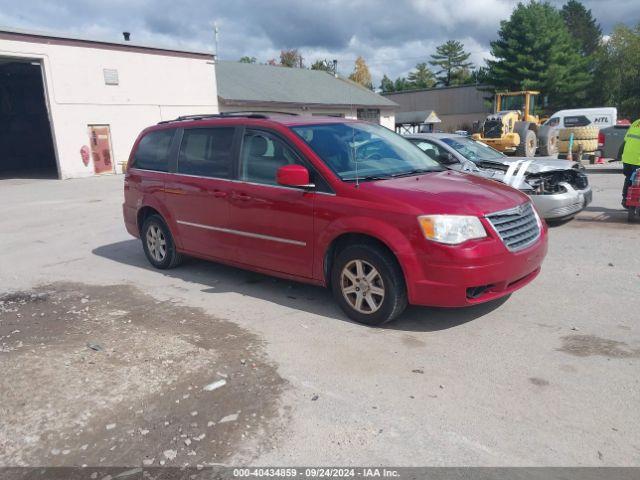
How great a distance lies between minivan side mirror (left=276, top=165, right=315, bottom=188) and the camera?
15.2ft

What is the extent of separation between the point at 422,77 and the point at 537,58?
172 ft

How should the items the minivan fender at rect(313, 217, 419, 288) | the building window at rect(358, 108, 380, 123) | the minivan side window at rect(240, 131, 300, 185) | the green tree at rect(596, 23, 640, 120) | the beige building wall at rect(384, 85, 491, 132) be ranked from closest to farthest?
the minivan fender at rect(313, 217, 419, 288), the minivan side window at rect(240, 131, 300, 185), the building window at rect(358, 108, 380, 123), the green tree at rect(596, 23, 640, 120), the beige building wall at rect(384, 85, 491, 132)

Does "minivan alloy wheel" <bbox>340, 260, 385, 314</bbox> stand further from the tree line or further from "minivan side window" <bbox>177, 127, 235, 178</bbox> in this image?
the tree line

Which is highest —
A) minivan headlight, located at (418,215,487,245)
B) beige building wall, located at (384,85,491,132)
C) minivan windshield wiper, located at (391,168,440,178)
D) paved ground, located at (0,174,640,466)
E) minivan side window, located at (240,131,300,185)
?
beige building wall, located at (384,85,491,132)

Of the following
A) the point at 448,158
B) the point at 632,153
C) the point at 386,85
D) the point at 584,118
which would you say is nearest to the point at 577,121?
the point at 584,118

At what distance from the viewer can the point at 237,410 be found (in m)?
3.31

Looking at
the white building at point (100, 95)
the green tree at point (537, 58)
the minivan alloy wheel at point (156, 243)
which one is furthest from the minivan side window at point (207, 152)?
the green tree at point (537, 58)

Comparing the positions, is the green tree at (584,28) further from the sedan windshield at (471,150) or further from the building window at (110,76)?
the sedan windshield at (471,150)

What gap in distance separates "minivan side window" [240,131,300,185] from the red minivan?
1 cm

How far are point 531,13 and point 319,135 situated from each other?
4748 centimetres

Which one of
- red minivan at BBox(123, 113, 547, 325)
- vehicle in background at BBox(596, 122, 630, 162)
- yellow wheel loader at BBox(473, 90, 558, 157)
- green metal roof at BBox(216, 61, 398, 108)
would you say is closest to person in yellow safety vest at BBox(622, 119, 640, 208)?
red minivan at BBox(123, 113, 547, 325)

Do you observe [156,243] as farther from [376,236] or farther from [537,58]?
[537,58]

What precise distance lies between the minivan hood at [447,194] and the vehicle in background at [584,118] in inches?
773

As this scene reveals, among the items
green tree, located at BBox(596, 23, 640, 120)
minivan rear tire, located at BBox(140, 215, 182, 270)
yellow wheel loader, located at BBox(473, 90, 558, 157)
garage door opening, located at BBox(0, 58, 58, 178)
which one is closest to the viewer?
minivan rear tire, located at BBox(140, 215, 182, 270)
